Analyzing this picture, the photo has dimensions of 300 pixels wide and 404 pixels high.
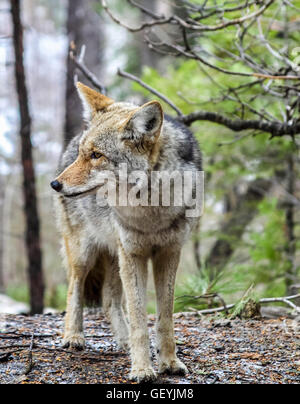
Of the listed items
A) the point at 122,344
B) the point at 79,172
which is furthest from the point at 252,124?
the point at 122,344

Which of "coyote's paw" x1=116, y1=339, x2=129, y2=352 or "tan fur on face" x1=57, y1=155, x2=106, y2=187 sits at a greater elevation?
"tan fur on face" x1=57, y1=155, x2=106, y2=187

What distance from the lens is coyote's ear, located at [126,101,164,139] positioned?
2.95 m

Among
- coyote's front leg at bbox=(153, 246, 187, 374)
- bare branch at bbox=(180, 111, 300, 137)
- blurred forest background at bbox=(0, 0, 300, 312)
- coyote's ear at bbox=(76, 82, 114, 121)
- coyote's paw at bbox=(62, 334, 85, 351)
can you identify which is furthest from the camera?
blurred forest background at bbox=(0, 0, 300, 312)

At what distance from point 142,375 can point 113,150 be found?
1.62 meters

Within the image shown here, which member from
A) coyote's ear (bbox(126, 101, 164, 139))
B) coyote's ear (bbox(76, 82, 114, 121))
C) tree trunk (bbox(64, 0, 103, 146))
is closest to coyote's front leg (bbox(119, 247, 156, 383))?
coyote's ear (bbox(126, 101, 164, 139))

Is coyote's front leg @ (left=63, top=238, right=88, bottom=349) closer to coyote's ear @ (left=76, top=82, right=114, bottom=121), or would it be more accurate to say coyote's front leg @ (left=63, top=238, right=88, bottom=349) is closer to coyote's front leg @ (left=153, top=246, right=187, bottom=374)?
coyote's front leg @ (left=153, top=246, right=187, bottom=374)

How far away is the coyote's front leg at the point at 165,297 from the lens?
3377mm

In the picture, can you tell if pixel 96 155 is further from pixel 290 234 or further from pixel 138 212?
pixel 290 234

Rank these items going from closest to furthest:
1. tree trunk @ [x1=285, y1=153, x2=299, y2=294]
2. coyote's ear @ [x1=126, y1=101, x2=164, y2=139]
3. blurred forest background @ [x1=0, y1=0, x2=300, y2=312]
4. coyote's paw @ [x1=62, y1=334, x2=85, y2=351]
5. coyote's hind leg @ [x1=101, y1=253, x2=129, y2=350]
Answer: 1. coyote's ear @ [x1=126, y1=101, x2=164, y2=139]
2. coyote's paw @ [x1=62, y1=334, x2=85, y2=351]
3. coyote's hind leg @ [x1=101, y1=253, x2=129, y2=350]
4. blurred forest background @ [x1=0, y1=0, x2=300, y2=312]
5. tree trunk @ [x1=285, y1=153, x2=299, y2=294]

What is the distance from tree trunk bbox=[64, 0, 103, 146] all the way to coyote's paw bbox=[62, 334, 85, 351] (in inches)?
226

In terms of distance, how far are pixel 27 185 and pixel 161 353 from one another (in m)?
5.09

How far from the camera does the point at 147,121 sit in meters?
3.03

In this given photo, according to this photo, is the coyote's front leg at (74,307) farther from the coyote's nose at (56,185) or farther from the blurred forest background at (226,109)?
the coyote's nose at (56,185)

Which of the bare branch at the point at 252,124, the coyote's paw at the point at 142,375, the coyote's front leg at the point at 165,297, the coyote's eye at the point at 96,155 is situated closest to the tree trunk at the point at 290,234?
the bare branch at the point at 252,124
